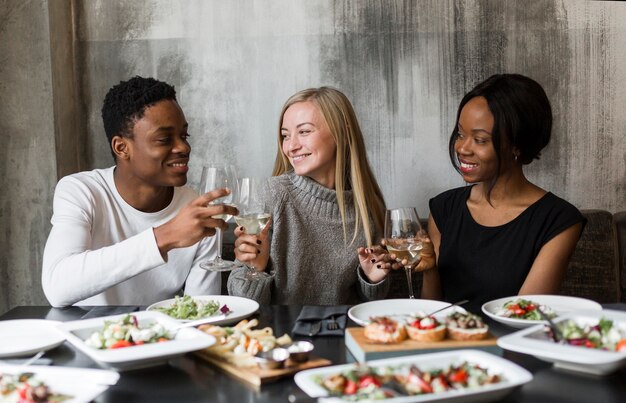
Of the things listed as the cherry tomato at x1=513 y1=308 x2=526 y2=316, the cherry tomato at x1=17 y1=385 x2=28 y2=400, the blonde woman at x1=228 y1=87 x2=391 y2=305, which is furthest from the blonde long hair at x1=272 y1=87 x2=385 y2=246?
the cherry tomato at x1=17 y1=385 x2=28 y2=400

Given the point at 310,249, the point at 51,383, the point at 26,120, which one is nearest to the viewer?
the point at 51,383

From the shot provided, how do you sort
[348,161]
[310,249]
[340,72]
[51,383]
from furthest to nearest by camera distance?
[340,72] → [348,161] → [310,249] → [51,383]

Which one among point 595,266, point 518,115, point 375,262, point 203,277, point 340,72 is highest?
point 340,72

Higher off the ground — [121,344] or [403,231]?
[403,231]

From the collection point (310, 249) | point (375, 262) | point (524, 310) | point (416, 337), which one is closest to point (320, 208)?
point (310, 249)

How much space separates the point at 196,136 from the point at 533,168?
5.51ft

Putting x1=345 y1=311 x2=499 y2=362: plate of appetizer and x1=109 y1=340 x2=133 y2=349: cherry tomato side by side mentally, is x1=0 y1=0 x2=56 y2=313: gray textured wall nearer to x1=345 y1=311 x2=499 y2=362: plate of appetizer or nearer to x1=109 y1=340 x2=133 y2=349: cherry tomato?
x1=109 y1=340 x2=133 y2=349: cherry tomato

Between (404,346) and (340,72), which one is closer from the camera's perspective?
(404,346)

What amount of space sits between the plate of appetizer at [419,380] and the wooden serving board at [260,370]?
136 millimetres

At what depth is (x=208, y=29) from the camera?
3895 mm

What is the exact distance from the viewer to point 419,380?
140cm

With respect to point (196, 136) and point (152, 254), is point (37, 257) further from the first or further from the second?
point (152, 254)

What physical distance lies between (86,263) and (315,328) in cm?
77

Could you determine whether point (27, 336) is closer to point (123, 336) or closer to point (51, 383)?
point (123, 336)
